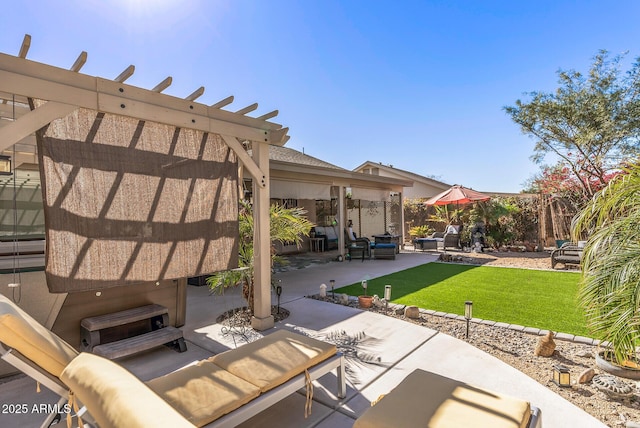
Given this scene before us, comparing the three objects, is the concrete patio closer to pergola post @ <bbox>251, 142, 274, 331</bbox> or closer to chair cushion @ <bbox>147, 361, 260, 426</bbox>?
pergola post @ <bbox>251, 142, 274, 331</bbox>

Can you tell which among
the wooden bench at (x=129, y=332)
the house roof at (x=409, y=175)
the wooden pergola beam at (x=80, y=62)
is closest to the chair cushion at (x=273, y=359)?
the wooden bench at (x=129, y=332)

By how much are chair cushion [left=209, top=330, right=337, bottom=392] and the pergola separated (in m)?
1.83

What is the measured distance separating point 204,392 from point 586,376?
140 inches

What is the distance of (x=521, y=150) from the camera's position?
15375 mm

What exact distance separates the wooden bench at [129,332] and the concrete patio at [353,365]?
0.25 m

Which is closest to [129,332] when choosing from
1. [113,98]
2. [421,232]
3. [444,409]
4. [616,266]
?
[113,98]

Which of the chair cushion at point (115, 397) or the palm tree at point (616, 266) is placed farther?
the palm tree at point (616, 266)

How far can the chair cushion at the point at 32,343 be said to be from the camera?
5.61 ft

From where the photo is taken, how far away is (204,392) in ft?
7.18

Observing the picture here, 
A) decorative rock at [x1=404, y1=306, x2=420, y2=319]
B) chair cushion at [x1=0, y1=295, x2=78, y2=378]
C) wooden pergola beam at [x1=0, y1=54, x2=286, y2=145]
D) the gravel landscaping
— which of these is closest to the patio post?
the gravel landscaping

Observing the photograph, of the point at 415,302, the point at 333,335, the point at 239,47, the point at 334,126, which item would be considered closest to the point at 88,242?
the point at 333,335

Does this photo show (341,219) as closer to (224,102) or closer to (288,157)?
(288,157)

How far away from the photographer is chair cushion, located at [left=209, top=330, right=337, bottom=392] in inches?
95.5

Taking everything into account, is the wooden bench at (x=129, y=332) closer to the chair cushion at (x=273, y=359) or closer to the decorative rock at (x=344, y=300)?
the chair cushion at (x=273, y=359)
